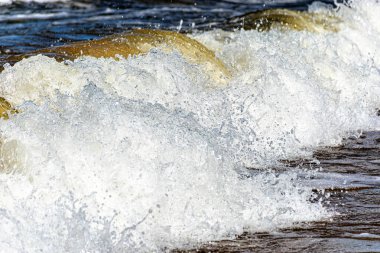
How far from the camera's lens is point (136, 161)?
20.0 ft

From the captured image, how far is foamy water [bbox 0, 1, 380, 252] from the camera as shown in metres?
5.52

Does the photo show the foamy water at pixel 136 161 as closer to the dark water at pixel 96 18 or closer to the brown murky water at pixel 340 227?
the brown murky water at pixel 340 227

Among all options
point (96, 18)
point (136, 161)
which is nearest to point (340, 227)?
point (136, 161)

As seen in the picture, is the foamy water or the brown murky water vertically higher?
the foamy water

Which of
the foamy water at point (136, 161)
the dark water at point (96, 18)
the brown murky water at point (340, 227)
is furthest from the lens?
the dark water at point (96, 18)

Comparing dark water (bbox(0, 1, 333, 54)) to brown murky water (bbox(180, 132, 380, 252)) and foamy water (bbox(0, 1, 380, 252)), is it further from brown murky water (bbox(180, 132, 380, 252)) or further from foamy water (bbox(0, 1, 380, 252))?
brown murky water (bbox(180, 132, 380, 252))

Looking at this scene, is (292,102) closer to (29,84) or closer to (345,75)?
(345,75)

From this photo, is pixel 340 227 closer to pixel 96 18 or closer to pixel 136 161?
pixel 136 161

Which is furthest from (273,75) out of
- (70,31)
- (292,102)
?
(70,31)

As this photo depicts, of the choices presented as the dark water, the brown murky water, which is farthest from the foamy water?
the dark water

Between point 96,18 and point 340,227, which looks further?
point 96,18

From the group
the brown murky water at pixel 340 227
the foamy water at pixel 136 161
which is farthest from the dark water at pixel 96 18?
the brown murky water at pixel 340 227

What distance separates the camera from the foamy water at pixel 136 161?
5520 millimetres

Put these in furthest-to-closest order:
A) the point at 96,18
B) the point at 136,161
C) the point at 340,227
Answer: the point at 96,18
the point at 340,227
the point at 136,161
